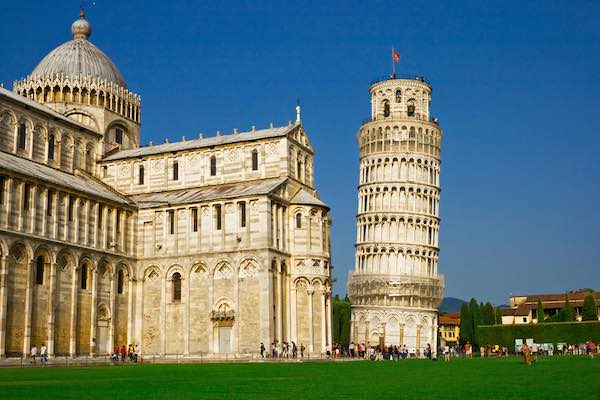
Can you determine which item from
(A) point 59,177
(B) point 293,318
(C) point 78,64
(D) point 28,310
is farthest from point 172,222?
(C) point 78,64

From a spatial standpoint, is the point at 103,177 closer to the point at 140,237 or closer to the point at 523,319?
the point at 140,237

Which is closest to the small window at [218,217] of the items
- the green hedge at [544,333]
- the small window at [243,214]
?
the small window at [243,214]

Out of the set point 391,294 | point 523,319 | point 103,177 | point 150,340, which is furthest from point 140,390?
point 523,319

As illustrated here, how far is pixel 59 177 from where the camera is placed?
55.5 meters

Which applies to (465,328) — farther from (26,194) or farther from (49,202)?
(26,194)

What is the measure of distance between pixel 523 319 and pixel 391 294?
37.1 m

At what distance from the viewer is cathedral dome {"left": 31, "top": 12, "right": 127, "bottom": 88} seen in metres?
66.6

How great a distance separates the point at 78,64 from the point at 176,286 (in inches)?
883

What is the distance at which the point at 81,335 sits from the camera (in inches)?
2085

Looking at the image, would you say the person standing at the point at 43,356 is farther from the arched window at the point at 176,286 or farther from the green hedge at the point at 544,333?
the green hedge at the point at 544,333

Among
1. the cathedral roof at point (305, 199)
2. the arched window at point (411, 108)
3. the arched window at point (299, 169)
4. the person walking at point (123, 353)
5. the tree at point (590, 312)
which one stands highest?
the arched window at point (411, 108)

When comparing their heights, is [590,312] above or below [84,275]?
below

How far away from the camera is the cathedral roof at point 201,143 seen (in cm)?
6053

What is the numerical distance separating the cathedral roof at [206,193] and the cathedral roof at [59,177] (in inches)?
70.7
